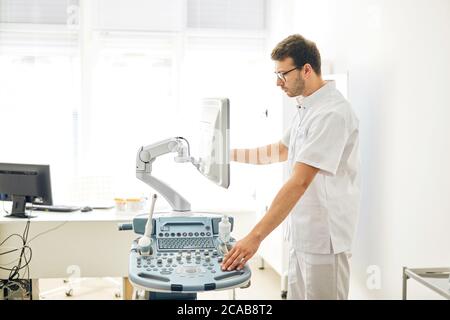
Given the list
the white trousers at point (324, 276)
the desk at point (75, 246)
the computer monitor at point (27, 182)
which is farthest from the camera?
the desk at point (75, 246)

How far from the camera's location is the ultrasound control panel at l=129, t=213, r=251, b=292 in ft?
5.24

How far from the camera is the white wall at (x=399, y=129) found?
2010 mm

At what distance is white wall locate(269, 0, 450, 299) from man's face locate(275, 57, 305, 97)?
1.52 ft

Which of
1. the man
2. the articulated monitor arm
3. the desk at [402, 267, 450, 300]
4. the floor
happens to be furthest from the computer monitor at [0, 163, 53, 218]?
the desk at [402, 267, 450, 300]

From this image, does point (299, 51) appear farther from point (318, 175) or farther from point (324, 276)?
point (324, 276)

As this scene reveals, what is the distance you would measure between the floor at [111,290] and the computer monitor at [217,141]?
5.97 feet

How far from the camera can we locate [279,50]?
7.05 feet

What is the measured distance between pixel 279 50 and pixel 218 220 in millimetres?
704

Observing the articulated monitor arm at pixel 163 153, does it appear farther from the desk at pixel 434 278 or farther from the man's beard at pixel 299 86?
the desk at pixel 434 278

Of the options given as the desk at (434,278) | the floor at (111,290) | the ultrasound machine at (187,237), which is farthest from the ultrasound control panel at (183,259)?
the floor at (111,290)

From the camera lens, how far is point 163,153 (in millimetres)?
2133

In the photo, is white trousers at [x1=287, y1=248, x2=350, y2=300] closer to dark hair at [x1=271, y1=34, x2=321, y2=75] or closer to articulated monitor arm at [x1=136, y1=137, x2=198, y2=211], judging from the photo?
articulated monitor arm at [x1=136, y1=137, x2=198, y2=211]

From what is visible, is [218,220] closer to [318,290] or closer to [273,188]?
[318,290]
